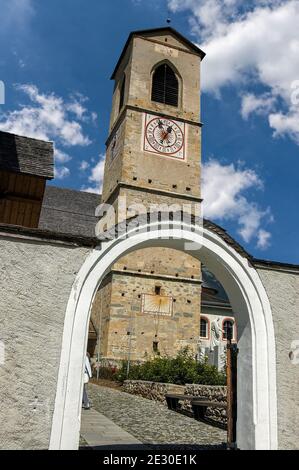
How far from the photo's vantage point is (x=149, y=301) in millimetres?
21172

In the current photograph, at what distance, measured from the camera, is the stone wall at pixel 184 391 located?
10367mm

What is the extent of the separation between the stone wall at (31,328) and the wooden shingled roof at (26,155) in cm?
537

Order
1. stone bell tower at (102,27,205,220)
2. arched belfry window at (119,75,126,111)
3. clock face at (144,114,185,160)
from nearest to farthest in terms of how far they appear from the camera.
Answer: stone bell tower at (102,27,205,220) → clock face at (144,114,185,160) → arched belfry window at (119,75,126,111)

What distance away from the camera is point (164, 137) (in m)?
23.4

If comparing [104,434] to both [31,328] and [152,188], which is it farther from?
[152,188]

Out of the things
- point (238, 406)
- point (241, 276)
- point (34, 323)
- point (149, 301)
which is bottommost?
point (238, 406)

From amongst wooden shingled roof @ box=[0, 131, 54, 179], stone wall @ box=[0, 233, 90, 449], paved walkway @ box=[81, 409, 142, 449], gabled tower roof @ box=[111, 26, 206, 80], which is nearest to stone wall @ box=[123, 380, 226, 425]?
paved walkway @ box=[81, 409, 142, 449]

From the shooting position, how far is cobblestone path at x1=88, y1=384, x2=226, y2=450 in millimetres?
7195

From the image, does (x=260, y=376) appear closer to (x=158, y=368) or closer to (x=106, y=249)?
(x=106, y=249)

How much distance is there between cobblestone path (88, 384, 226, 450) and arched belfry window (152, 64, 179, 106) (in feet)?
56.8

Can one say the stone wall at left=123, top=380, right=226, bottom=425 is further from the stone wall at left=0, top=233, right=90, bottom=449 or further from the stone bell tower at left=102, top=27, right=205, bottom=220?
the stone bell tower at left=102, top=27, right=205, bottom=220

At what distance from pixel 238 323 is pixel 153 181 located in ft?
56.1
